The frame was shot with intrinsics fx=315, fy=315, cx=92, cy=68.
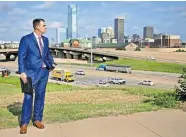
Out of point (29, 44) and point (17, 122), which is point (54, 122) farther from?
point (29, 44)

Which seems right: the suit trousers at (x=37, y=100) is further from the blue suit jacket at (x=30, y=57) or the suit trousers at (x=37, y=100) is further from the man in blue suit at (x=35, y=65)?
the blue suit jacket at (x=30, y=57)

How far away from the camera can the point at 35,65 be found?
4984 mm

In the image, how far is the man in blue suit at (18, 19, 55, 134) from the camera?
4.85 meters

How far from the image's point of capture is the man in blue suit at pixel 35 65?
4.85 metres

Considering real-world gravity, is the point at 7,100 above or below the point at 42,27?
below

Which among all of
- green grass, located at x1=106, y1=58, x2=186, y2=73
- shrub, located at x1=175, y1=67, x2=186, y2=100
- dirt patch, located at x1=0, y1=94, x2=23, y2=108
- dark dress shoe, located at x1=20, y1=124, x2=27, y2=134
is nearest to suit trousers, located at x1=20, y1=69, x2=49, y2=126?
dark dress shoe, located at x1=20, y1=124, x2=27, y2=134

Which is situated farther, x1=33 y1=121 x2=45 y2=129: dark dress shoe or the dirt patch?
the dirt patch

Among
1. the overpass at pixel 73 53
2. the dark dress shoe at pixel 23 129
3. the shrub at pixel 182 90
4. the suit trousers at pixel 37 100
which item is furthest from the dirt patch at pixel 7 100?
the overpass at pixel 73 53

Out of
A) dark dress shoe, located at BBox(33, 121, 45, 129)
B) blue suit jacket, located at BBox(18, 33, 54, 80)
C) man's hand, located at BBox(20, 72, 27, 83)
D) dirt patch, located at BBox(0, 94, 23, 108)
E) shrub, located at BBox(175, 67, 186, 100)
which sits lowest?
dirt patch, located at BBox(0, 94, 23, 108)

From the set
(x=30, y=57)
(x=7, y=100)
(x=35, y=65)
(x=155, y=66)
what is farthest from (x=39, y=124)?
(x=155, y=66)

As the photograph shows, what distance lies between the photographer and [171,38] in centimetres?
19762

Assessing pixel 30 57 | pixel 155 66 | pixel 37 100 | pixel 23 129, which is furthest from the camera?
pixel 155 66

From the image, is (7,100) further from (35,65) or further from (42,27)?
(42,27)

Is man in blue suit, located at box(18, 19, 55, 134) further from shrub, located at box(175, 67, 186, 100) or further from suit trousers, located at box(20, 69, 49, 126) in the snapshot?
shrub, located at box(175, 67, 186, 100)
